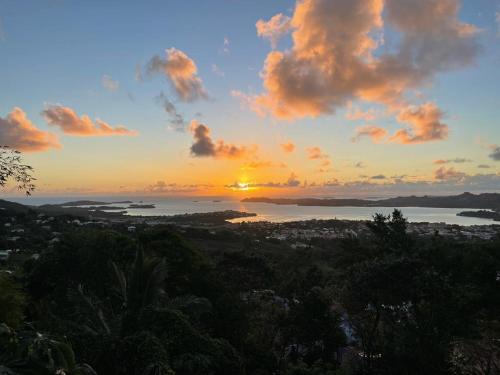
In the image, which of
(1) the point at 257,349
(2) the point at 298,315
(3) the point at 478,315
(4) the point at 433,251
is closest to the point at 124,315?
(1) the point at 257,349

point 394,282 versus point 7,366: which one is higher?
Answer: point 7,366

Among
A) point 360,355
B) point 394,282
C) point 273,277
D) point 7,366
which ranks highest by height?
point 7,366

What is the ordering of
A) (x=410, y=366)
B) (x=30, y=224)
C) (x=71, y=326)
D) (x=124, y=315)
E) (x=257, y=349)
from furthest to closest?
(x=30, y=224) < (x=257, y=349) < (x=410, y=366) < (x=124, y=315) < (x=71, y=326)

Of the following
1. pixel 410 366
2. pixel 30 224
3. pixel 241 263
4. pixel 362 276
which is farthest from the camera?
pixel 30 224

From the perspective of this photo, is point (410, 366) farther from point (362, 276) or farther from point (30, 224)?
point (30, 224)

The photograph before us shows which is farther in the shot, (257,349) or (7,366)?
(257,349)

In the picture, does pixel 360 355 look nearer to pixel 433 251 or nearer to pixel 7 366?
pixel 433 251
